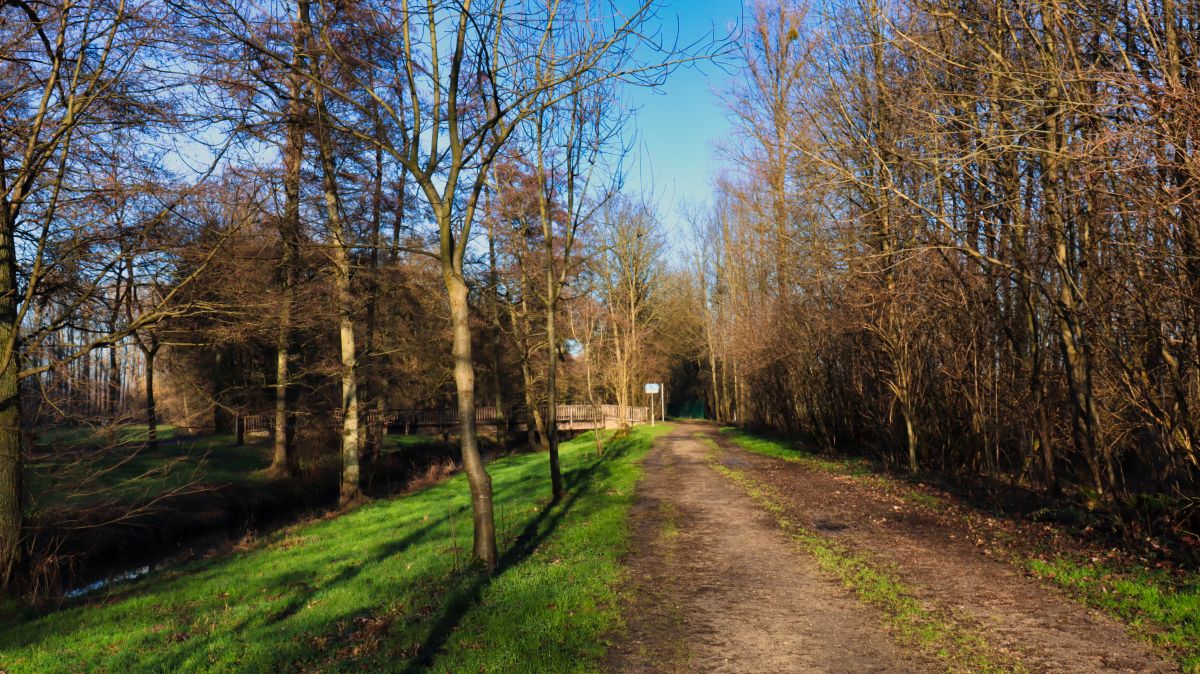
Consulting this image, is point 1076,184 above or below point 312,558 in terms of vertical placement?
above

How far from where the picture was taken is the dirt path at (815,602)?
4.73 meters

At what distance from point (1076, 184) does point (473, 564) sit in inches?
330

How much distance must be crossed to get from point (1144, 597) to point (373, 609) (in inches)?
278

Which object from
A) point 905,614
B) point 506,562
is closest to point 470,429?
point 506,562

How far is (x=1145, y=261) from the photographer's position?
661 cm

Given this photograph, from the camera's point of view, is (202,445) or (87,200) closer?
(87,200)

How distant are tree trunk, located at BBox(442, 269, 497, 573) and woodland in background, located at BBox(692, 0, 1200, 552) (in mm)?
4957

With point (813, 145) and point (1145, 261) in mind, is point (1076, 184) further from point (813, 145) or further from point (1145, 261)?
point (813, 145)

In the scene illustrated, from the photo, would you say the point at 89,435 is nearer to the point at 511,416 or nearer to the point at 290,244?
the point at 290,244

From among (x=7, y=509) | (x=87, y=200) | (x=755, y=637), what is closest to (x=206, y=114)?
(x=87, y=200)

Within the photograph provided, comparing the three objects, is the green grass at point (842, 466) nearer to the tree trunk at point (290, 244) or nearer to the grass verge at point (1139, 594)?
the grass verge at point (1139, 594)

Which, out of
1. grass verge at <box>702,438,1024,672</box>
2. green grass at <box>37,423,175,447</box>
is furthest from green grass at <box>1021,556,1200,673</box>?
green grass at <box>37,423,175,447</box>

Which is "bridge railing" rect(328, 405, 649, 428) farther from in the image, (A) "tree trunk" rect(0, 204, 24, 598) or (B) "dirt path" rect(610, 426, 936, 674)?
(A) "tree trunk" rect(0, 204, 24, 598)

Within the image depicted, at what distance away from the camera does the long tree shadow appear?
515 cm
